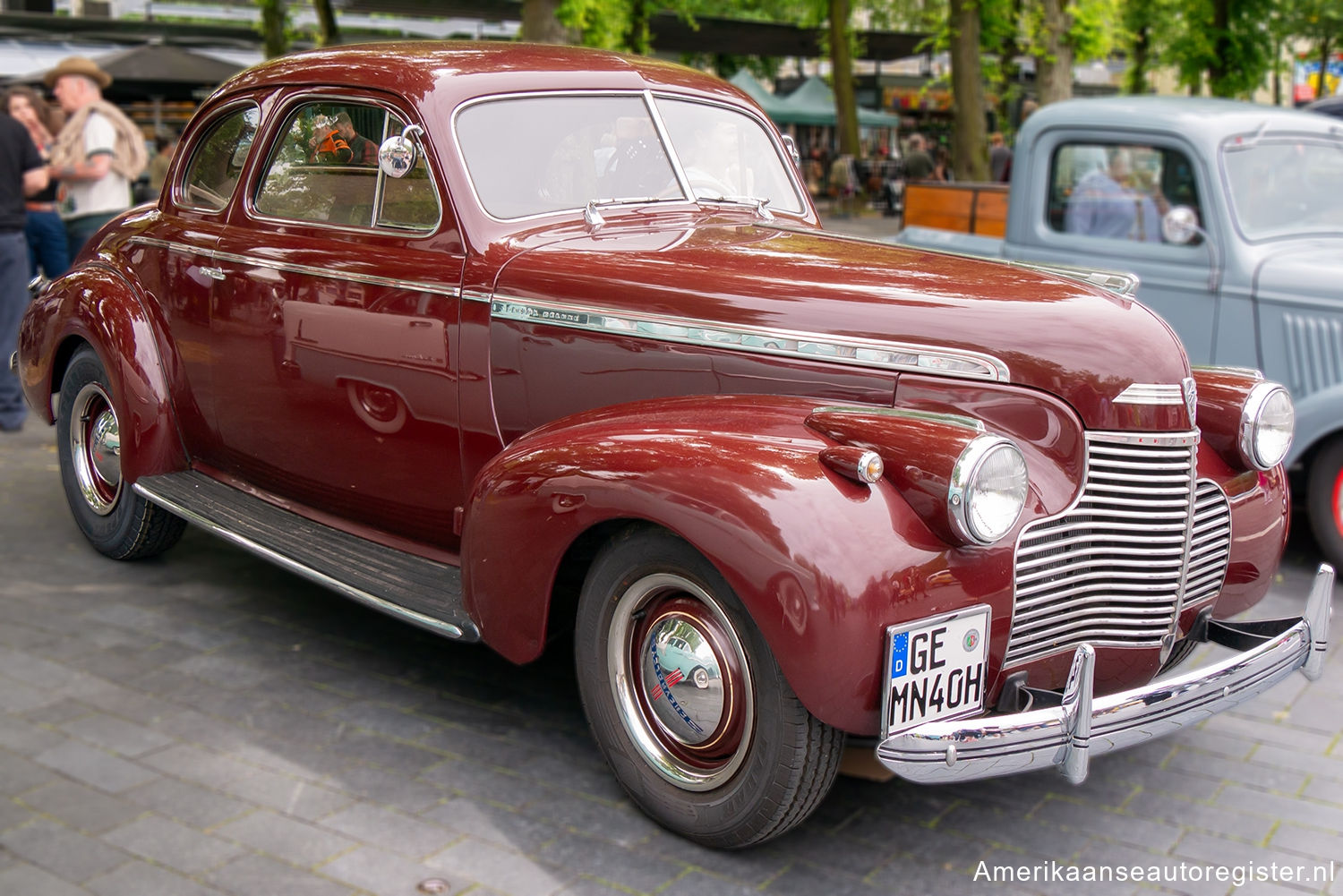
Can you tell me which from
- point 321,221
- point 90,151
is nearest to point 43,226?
point 90,151

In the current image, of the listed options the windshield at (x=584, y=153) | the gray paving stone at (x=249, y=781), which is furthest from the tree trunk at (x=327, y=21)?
the gray paving stone at (x=249, y=781)

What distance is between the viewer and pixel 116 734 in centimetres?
358

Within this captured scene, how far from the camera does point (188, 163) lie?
492 centimetres

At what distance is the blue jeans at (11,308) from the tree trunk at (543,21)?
5.04m

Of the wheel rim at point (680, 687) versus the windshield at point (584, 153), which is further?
the windshield at point (584, 153)

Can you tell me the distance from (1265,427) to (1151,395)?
63 cm

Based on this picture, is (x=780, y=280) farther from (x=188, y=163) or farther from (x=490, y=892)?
(x=188, y=163)

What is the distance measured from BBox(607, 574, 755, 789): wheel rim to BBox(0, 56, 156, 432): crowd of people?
17.9ft

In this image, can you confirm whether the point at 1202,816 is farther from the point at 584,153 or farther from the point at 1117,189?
the point at 1117,189

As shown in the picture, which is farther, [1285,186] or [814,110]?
[814,110]

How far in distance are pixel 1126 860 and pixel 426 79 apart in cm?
299

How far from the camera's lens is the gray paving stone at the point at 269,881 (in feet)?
9.24

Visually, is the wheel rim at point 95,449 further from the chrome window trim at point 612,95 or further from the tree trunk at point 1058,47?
the tree trunk at point 1058,47

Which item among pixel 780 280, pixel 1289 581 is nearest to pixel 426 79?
pixel 780 280
